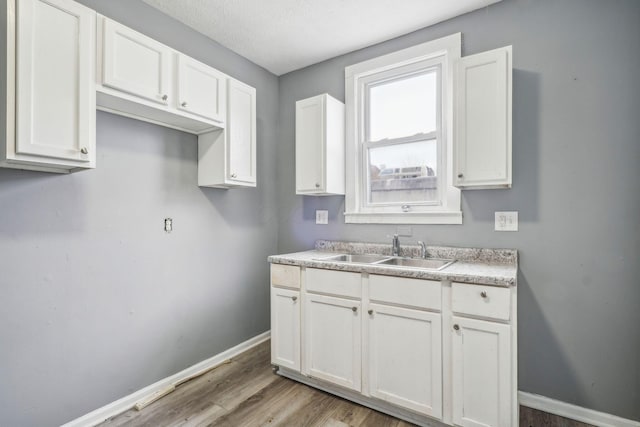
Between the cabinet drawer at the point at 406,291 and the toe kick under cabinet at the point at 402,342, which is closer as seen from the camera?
the toe kick under cabinet at the point at 402,342

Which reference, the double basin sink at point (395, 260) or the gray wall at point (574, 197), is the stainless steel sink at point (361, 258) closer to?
the double basin sink at point (395, 260)

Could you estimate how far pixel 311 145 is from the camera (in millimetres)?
2668

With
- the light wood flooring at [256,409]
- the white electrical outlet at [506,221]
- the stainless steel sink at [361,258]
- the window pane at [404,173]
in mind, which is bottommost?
the light wood flooring at [256,409]

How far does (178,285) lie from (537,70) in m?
2.82

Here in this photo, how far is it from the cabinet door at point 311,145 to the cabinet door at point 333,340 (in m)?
0.93

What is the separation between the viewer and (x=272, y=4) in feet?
7.16

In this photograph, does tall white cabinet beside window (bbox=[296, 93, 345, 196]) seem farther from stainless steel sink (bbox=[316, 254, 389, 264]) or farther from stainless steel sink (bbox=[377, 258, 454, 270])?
stainless steel sink (bbox=[377, 258, 454, 270])

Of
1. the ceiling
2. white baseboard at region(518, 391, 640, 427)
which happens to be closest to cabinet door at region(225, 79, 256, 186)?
the ceiling

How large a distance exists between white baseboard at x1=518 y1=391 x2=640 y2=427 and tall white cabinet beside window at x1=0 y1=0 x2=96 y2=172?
9.40ft

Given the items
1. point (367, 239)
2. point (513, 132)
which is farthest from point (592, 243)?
point (367, 239)

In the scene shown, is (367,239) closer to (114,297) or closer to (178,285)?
(178,285)

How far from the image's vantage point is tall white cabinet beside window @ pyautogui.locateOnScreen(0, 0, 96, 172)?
4.58 ft

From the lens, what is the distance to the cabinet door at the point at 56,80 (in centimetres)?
142

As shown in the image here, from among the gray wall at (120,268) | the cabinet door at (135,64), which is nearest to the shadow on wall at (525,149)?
the gray wall at (120,268)
